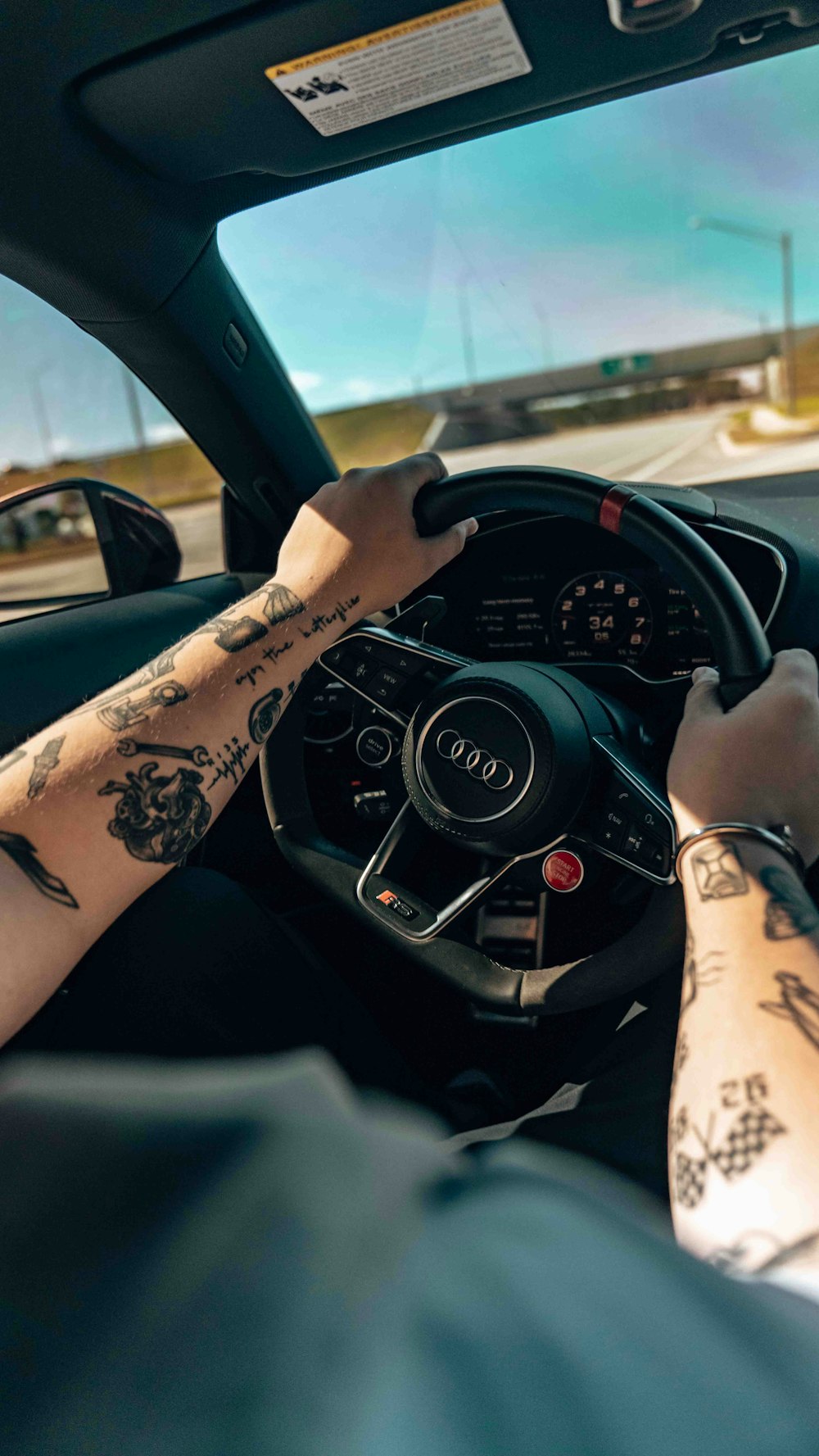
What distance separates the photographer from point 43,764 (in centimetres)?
116

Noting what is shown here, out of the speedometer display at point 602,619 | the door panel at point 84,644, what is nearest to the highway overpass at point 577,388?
the speedometer display at point 602,619

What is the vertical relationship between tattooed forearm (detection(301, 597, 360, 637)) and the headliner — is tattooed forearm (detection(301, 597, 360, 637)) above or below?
below

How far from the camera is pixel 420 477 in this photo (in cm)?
136

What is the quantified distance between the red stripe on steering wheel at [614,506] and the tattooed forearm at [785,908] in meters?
0.59

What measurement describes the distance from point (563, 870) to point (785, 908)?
0.74 metres

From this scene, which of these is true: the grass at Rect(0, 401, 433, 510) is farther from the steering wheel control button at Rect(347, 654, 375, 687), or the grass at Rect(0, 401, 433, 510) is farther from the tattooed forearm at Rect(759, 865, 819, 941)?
the tattooed forearm at Rect(759, 865, 819, 941)

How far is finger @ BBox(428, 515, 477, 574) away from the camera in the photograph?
137 cm

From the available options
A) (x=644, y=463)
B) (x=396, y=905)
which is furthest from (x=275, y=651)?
(x=644, y=463)

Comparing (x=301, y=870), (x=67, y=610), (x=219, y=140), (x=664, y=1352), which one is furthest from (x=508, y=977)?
(x=219, y=140)

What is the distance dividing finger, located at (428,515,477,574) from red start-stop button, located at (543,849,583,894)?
52 centimetres

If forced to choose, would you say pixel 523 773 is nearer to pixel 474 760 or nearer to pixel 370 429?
pixel 474 760

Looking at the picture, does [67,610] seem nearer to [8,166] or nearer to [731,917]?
[8,166]

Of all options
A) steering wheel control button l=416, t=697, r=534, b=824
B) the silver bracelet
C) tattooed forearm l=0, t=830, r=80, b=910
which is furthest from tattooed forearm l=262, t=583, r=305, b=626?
the silver bracelet

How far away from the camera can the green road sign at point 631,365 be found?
2486mm
